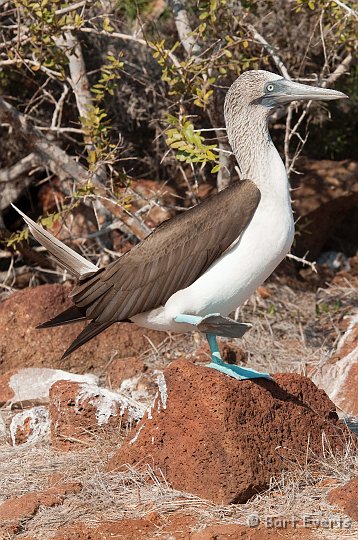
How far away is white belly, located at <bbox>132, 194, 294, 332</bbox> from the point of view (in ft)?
14.2

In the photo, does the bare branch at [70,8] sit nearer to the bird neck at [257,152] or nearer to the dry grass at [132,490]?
the bird neck at [257,152]

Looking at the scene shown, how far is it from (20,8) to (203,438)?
3970 mm

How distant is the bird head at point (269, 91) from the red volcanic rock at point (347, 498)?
194 centimetres

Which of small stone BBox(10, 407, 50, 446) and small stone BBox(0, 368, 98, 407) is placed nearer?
small stone BBox(10, 407, 50, 446)

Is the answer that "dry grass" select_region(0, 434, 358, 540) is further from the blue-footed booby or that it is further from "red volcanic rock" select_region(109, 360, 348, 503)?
the blue-footed booby

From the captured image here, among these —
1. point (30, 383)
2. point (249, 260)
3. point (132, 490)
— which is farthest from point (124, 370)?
point (249, 260)

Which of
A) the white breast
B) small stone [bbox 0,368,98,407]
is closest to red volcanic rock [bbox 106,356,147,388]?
small stone [bbox 0,368,98,407]

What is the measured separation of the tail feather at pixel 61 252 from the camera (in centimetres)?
486

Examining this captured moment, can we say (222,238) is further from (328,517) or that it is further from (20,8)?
(20,8)

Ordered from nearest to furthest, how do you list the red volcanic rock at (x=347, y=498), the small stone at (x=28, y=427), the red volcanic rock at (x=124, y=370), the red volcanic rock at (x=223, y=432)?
the red volcanic rock at (x=347, y=498)
the red volcanic rock at (x=223, y=432)
the small stone at (x=28, y=427)
the red volcanic rock at (x=124, y=370)

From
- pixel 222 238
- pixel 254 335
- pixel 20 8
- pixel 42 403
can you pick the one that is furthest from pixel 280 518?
pixel 20 8

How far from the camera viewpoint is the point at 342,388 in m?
5.96

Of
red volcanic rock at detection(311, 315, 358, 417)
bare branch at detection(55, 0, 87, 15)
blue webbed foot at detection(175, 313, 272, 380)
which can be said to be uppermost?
bare branch at detection(55, 0, 87, 15)

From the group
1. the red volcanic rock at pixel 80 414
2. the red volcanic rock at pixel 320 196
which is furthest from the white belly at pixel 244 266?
the red volcanic rock at pixel 320 196
